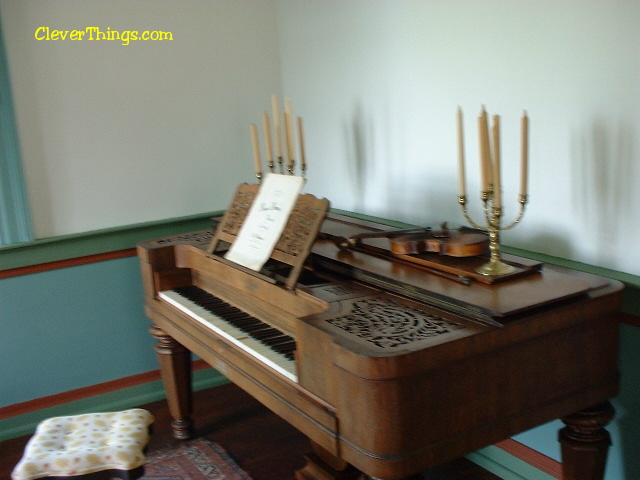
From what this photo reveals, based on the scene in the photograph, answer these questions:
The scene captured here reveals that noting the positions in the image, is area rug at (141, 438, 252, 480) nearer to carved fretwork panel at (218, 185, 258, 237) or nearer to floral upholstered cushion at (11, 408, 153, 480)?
floral upholstered cushion at (11, 408, 153, 480)

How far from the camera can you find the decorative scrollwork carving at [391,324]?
1556mm

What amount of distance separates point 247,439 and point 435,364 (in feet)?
5.33

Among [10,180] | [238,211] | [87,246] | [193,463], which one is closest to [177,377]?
Answer: [193,463]

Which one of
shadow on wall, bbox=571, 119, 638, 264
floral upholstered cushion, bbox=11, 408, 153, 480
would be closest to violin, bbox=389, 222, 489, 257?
shadow on wall, bbox=571, 119, 638, 264

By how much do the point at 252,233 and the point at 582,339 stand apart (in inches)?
40.9

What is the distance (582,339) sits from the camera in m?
1.69

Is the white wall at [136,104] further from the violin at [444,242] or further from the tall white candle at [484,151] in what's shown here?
the tall white candle at [484,151]

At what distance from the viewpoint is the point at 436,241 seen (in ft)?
6.48

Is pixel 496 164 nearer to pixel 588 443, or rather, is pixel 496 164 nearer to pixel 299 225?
pixel 299 225

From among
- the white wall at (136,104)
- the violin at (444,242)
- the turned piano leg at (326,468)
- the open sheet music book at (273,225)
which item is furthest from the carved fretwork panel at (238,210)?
the white wall at (136,104)

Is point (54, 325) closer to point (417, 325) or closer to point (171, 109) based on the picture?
point (171, 109)

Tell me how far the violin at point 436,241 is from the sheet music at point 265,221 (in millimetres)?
226

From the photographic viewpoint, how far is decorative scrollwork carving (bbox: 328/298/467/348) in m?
1.56

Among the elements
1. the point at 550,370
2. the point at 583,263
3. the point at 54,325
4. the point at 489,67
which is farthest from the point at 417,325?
the point at 54,325
